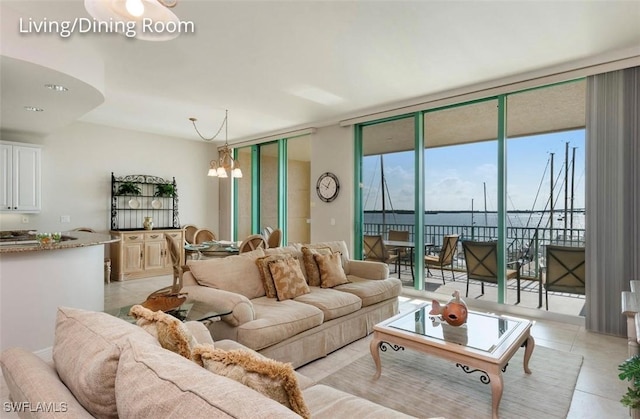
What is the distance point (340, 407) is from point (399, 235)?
4.10 metres

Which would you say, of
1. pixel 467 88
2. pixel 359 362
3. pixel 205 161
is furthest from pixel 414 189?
pixel 205 161

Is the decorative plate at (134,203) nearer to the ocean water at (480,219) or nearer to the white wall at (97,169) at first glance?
the white wall at (97,169)

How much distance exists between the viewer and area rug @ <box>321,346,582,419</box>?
2.18 metres

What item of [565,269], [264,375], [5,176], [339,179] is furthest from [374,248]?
[5,176]

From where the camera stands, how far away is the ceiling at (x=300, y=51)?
2.63m

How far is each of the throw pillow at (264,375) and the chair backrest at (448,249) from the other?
14.3 feet

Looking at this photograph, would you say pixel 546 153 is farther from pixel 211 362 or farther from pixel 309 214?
pixel 211 362

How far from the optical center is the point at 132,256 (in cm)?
615

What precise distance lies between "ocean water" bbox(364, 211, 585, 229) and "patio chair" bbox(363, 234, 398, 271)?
0.94ft

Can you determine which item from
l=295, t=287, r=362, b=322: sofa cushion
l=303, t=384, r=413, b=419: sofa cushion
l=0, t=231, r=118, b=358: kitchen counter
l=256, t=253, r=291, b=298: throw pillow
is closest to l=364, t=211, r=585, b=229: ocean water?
l=295, t=287, r=362, b=322: sofa cushion

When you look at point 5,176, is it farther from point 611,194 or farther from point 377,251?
point 611,194

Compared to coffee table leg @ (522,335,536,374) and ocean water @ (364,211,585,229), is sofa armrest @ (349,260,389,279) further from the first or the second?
coffee table leg @ (522,335,536,374)

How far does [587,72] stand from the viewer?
3510mm

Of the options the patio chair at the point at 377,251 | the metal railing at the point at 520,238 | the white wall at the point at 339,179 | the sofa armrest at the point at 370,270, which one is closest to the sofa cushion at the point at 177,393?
the sofa armrest at the point at 370,270
